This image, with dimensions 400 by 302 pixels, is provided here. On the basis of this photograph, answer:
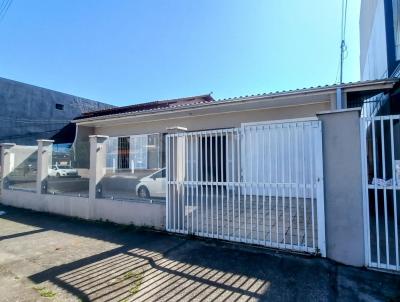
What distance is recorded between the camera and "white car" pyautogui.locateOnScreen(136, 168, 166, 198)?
215 inches

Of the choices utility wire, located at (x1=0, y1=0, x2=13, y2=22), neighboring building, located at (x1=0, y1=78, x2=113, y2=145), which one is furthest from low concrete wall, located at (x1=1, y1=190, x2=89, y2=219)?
neighboring building, located at (x1=0, y1=78, x2=113, y2=145)

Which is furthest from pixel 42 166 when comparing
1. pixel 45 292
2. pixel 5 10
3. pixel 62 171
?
pixel 45 292

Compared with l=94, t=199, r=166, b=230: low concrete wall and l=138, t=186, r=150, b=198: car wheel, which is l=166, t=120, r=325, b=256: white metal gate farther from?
l=138, t=186, r=150, b=198: car wheel

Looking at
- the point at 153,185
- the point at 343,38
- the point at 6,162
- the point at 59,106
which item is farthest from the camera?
the point at 59,106

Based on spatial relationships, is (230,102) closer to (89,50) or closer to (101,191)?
(101,191)

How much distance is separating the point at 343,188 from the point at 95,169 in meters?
5.34

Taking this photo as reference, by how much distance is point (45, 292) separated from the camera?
3062 mm

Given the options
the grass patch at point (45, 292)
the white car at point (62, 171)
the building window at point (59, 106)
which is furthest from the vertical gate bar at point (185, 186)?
the building window at point (59, 106)

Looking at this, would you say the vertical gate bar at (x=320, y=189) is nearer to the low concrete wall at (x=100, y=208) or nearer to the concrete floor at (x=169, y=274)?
the concrete floor at (x=169, y=274)

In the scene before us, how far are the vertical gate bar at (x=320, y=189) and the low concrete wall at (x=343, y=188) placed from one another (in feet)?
0.17

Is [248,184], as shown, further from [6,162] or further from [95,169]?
[6,162]

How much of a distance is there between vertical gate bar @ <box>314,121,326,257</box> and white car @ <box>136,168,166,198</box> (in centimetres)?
295

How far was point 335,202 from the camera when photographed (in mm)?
3611

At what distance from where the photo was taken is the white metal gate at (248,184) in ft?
12.9
